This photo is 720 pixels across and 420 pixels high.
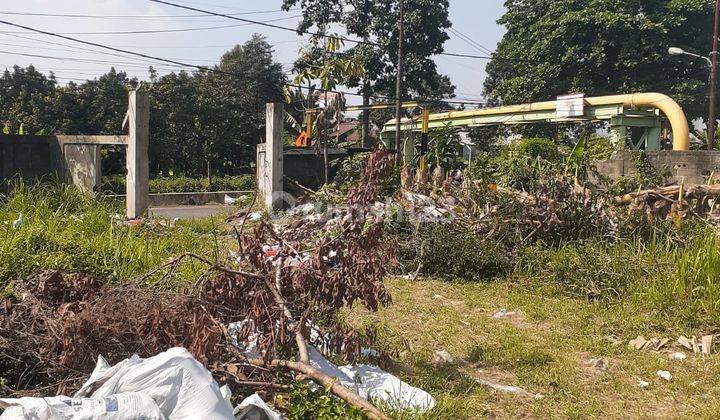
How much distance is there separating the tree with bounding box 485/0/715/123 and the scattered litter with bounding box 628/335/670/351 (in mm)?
21866

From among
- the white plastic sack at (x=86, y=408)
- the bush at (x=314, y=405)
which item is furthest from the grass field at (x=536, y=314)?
the white plastic sack at (x=86, y=408)

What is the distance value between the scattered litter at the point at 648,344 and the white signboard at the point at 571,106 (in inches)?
384

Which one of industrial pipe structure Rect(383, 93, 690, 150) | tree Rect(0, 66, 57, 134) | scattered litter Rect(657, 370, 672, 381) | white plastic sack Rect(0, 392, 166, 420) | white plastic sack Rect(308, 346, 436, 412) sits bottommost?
scattered litter Rect(657, 370, 672, 381)

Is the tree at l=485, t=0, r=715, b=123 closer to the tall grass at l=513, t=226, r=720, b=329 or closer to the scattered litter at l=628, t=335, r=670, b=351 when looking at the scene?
the tall grass at l=513, t=226, r=720, b=329

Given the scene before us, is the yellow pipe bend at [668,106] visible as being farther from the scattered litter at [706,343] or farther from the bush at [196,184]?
the bush at [196,184]

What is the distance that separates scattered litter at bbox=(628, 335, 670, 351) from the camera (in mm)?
4738

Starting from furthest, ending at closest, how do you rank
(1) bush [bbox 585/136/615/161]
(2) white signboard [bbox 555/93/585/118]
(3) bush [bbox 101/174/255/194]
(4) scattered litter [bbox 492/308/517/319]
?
1. (3) bush [bbox 101/174/255/194]
2. (1) bush [bbox 585/136/615/161]
3. (2) white signboard [bbox 555/93/585/118]
4. (4) scattered litter [bbox 492/308/517/319]

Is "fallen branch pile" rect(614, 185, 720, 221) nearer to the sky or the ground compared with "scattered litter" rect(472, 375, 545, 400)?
nearer to the sky

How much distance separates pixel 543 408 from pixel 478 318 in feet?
6.38

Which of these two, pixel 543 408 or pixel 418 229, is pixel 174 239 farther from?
pixel 543 408

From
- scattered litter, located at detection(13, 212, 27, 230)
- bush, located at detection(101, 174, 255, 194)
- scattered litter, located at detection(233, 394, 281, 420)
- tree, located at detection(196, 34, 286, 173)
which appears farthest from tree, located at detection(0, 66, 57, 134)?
scattered litter, located at detection(233, 394, 281, 420)

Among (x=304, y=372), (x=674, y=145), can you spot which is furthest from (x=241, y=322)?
(x=674, y=145)

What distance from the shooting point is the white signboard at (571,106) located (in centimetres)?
1373

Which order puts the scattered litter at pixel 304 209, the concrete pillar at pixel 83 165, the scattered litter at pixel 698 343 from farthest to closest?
the concrete pillar at pixel 83 165 → the scattered litter at pixel 304 209 → the scattered litter at pixel 698 343
